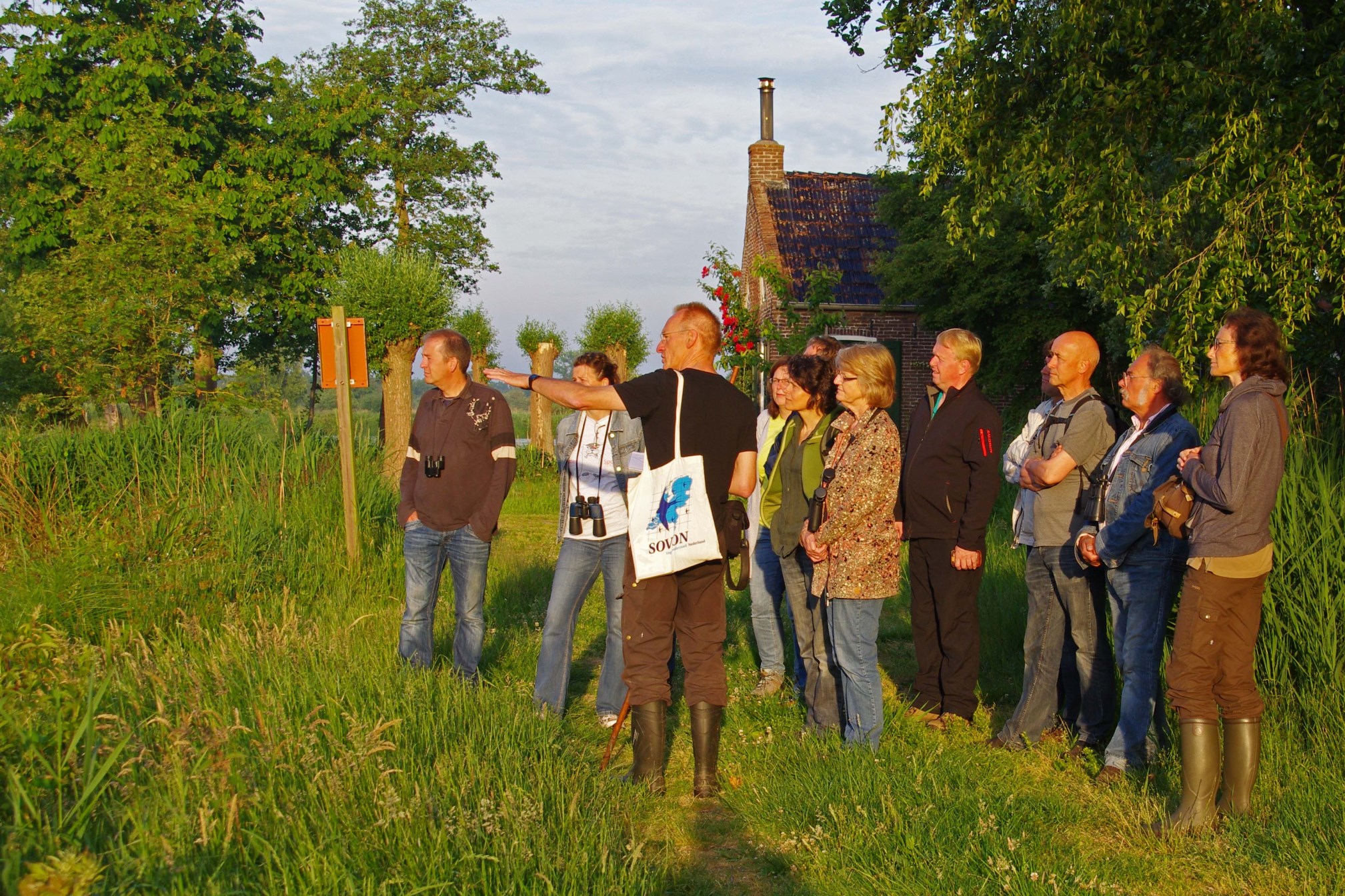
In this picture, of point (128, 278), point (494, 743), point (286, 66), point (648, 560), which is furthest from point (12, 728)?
point (286, 66)

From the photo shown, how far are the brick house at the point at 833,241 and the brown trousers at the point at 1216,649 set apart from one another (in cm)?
2351

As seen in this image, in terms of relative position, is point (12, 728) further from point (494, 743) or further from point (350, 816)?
point (494, 743)

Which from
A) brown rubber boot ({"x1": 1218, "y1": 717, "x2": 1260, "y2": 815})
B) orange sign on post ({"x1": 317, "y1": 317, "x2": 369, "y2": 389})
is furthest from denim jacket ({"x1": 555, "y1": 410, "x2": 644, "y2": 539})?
orange sign on post ({"x1": 317, "y1": 317, "x2": 369, "y2": 389})

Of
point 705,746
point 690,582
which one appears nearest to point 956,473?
point 690,582

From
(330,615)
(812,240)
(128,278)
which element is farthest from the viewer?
(812,240)

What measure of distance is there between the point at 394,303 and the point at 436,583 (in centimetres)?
1685

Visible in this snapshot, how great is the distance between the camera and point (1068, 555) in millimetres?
5359

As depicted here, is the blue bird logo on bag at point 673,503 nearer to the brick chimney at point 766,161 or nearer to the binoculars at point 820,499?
the binoculars at point 820,499

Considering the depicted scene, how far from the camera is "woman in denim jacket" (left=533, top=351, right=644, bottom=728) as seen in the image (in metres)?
5.77

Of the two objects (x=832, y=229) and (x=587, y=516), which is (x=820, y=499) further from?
(x=832, y=229)

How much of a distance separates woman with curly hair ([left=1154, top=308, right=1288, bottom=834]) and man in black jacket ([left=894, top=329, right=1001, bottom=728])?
1536 mm

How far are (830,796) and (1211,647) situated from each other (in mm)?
1571

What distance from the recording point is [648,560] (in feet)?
15.2

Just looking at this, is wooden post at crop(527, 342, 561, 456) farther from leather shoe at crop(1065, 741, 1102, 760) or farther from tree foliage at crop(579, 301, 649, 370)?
leather shoe at crop(1065, 741, 1102, 760)
